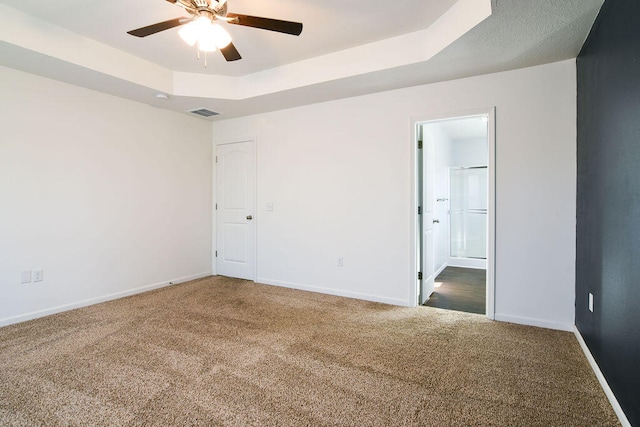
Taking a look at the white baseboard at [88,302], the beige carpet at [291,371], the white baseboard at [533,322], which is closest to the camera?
the beige carpet at [291,371]

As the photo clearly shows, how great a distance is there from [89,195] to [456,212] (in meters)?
6.27

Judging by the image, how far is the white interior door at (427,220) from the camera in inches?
145

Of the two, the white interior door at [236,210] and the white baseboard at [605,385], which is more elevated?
the white interior door at [236,210]

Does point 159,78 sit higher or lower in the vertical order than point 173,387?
higher

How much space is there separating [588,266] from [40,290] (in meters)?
4.98

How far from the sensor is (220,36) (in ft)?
7.12

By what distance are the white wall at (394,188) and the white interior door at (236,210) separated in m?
0.19

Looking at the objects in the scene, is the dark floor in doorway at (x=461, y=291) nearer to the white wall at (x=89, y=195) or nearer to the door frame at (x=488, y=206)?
the door frame at (x=488, y=206)

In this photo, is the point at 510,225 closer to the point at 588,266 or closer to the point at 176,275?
the point at 588,266

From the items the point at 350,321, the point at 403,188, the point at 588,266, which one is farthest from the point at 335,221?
the point at 588,266

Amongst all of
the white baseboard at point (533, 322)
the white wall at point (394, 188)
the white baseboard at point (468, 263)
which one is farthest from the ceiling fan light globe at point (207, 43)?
the white baseboard at point (468, 263)

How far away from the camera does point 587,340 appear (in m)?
2.37

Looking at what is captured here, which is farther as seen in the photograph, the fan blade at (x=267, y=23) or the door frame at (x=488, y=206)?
the door frame at (x=488, y=206)

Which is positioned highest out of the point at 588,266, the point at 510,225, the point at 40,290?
the point at 510,225
